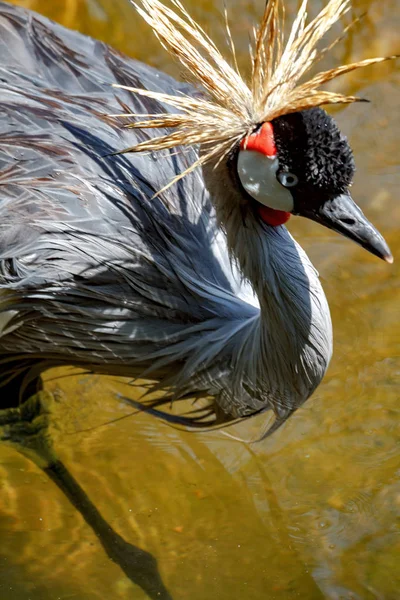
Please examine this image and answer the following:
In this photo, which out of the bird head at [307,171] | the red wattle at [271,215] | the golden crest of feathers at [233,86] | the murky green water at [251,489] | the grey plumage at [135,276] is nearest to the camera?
the bird head at [307,171]

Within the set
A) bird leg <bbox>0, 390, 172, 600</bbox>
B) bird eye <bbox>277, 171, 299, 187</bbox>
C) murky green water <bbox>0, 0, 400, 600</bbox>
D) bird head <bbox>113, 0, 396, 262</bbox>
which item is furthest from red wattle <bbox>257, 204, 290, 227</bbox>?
bird leg <bbox>0, 390, 172, 600</bbox>

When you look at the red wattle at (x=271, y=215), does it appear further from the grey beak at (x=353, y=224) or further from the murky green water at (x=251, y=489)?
the murky green water at (x=251, y=489)

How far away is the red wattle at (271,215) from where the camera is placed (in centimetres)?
207

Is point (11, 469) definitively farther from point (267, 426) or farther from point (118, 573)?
point (267, 426)

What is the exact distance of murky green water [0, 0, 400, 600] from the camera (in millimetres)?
A: 2467

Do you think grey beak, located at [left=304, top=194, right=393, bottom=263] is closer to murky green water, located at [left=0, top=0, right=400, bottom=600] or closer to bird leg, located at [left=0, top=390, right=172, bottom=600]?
murky green water, located at [left=0, top=0, right=400, bottom=600]

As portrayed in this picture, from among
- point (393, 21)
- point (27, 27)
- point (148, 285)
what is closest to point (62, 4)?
point (27, 27)

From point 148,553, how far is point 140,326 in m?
0.73

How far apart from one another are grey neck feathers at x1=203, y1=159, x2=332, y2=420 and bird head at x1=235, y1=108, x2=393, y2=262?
85mm

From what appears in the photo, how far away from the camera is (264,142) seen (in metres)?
1.92

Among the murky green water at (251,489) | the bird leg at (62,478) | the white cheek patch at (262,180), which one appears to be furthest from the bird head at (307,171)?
the bird leg at (62,478)

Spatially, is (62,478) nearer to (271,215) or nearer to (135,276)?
(135,276)

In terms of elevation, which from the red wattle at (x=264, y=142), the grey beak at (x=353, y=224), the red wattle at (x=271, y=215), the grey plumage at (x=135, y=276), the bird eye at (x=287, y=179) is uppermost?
the red wattle at (x=264, y=142)

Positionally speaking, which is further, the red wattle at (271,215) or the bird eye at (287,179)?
the red wattle at (271,215)
